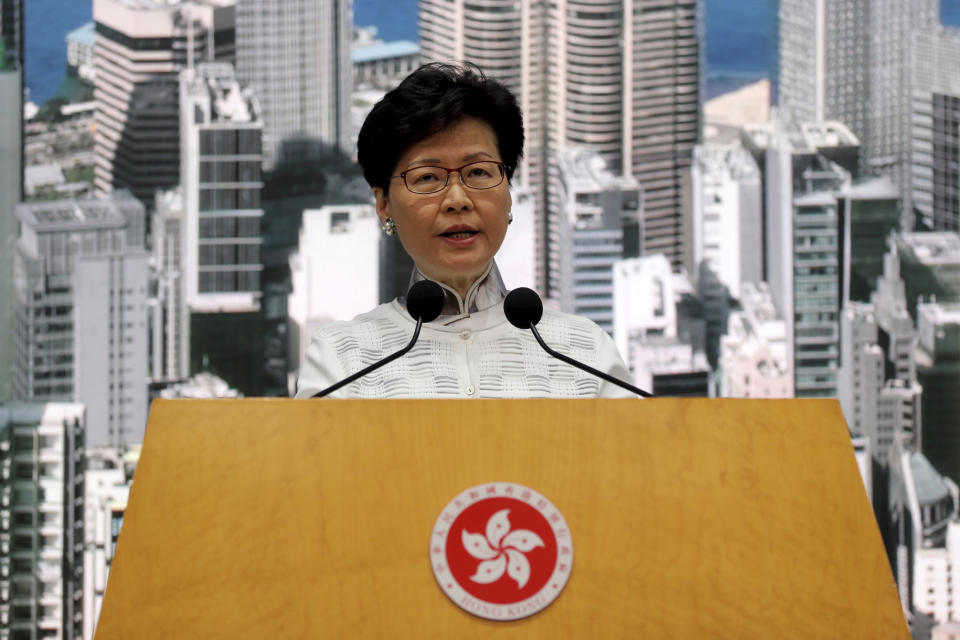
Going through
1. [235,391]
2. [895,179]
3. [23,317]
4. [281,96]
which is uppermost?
[281,96]

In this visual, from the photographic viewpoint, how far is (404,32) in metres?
4.58

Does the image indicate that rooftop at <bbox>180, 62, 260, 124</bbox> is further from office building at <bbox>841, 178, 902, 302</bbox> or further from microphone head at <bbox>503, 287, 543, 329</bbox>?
microphone head at <bbox>503, 287, 543, 329</bbox>

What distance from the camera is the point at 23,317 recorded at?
4504mm

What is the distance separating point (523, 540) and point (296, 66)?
13.5ft

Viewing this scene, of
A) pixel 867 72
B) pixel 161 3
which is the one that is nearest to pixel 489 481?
pixel 161 3

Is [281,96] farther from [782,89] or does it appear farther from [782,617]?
[782,617]

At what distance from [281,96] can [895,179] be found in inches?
102

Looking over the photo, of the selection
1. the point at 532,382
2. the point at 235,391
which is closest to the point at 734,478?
the point at 532,382

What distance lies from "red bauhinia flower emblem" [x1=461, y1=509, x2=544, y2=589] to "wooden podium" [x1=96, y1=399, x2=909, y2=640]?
0.03 meters

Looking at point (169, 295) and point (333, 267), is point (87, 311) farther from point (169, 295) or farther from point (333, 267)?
point (333, 267)

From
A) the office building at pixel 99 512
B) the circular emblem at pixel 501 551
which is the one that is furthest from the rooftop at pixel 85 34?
the circular emblem at pixel 501 551

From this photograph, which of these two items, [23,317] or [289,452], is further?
[23,317]

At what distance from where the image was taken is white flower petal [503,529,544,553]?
778 millimetres

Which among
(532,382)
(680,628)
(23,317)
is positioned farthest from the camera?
(23,317)
